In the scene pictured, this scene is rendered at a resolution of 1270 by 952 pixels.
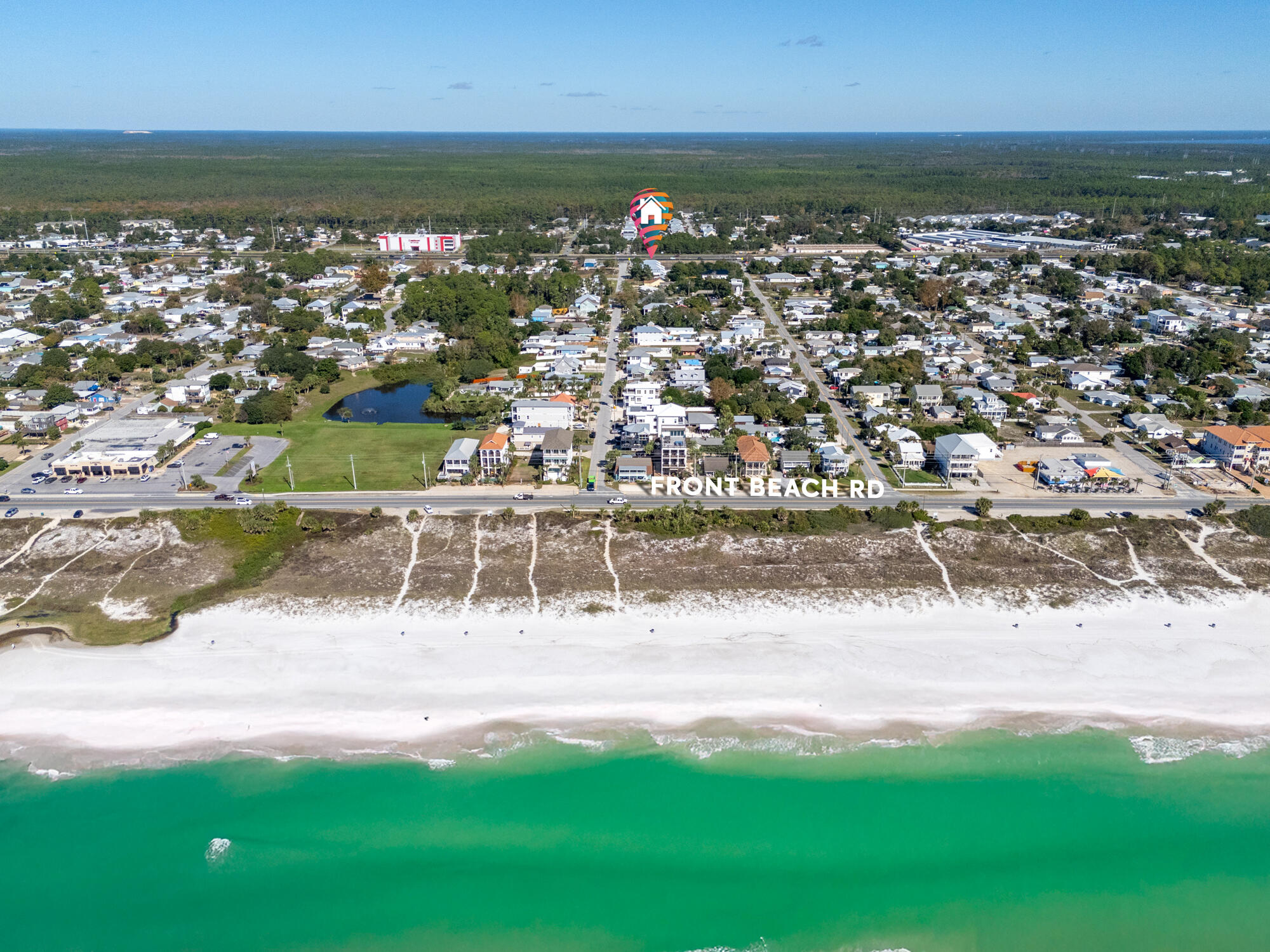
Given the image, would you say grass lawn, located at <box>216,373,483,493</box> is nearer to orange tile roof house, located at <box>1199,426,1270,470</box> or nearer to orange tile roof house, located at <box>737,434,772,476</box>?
orange tile roof house, located at <box>737,434,772,476</box>

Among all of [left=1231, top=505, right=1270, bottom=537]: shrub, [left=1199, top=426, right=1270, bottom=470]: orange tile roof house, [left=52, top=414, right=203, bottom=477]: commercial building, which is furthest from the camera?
[left=1199, top=426, right=1270, bottom=470]: orange tile roof house

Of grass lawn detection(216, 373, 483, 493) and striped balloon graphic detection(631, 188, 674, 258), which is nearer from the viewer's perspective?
grass lawn detection(216, 373, 483, 493)

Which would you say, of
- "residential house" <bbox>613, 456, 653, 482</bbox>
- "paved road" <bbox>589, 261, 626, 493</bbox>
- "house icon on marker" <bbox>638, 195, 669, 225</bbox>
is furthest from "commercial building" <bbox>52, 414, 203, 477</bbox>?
"house icon on marker" <bbox>638, 195, 669, 225</bbox>

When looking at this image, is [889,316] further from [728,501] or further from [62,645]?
[62,645]

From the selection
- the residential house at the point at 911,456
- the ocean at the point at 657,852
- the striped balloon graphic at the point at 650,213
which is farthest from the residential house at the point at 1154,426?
the striped balloon graphic at the point at 650,213

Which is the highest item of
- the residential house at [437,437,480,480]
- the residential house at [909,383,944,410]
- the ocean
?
the residential house at [909,383,944,410]

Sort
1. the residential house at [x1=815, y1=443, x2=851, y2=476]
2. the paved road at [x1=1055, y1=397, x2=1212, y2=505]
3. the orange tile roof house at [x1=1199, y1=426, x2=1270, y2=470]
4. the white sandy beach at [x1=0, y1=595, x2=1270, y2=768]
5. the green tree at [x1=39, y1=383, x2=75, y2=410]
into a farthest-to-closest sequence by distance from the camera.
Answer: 1. the green tree at [x1=39, y1=383, x2=75, y2=410]
2. the orange tile roof house at [x1=1199, y1=426, x2=1270, y2=470]
3. the residential house at [x1=815, y1=443, x2=851, y2=476]
4. the paved road at [x1=1055, y1=397, x2=1212, y2=505]
5. the white sandy beach at [x1=0, y1=595, x2=1270, y2=768]

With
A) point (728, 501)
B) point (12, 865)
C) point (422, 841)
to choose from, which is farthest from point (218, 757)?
point (728, 501)

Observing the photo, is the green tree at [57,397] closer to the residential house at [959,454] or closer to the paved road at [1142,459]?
the residential house at [959,454]
